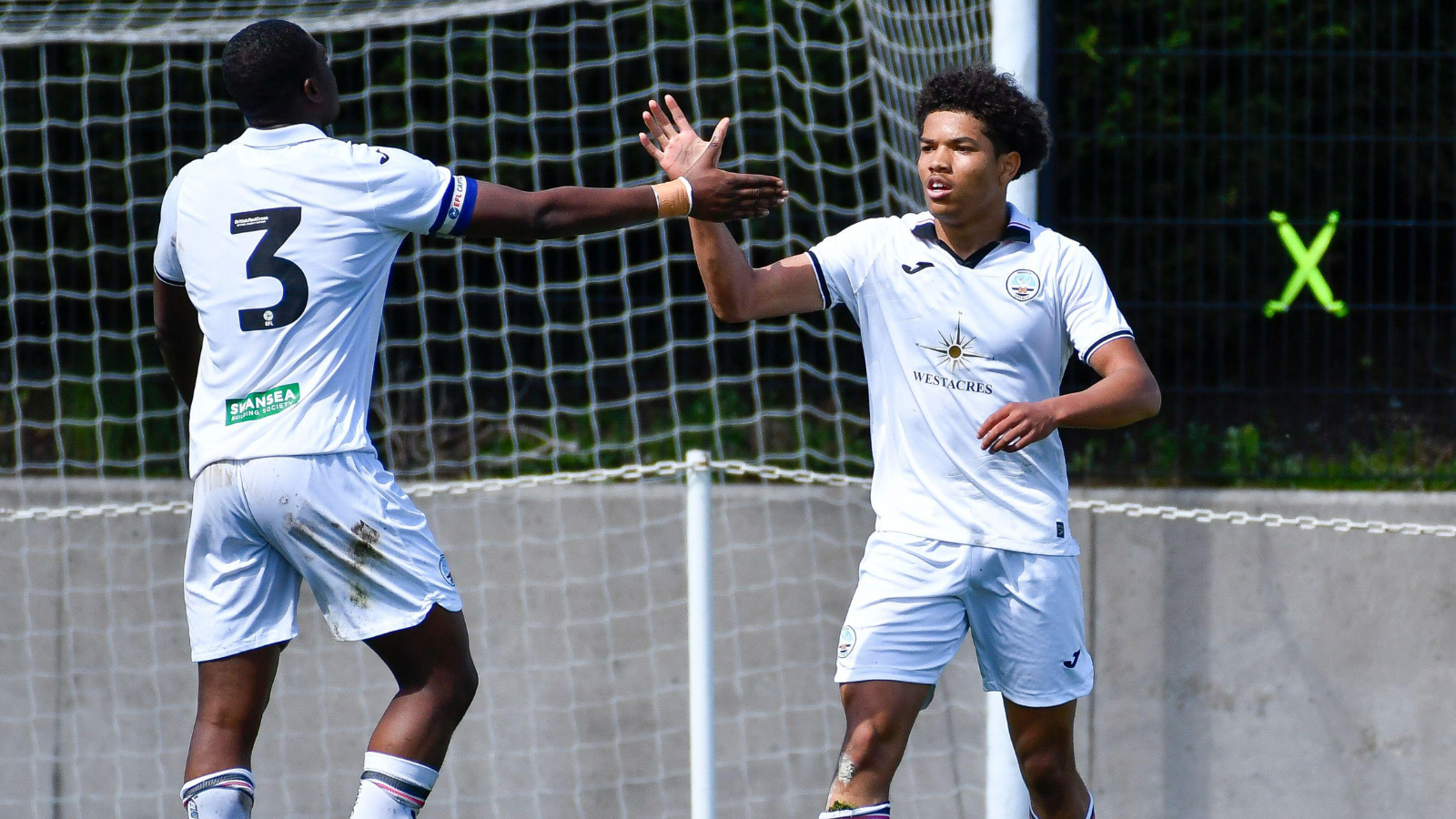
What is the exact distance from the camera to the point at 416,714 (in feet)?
10.0

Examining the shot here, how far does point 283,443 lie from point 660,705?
2.49 meters

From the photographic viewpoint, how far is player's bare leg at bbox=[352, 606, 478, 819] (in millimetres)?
3014

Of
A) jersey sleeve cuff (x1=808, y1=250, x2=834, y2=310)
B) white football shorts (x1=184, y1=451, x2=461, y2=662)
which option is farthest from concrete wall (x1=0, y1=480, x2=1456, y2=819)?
white football shorts (x1=184, y1=451, x2=461, y2=662)

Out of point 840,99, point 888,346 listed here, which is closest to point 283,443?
point 888,346

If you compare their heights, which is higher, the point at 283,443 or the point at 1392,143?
the point at 1392,143

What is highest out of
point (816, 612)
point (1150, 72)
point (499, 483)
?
point (1150, 72)

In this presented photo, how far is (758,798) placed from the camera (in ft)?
17.0

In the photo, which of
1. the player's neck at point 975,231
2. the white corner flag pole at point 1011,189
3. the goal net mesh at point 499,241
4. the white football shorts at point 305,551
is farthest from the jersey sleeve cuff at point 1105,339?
the goal net mesh at point 499,241

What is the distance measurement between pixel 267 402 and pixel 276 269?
288mm

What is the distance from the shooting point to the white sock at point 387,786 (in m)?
3.00

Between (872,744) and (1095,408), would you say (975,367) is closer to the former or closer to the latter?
(1095,408)

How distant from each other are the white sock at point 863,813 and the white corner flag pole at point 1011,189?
3.69ft

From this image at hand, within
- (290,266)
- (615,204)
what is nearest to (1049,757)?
(615,204)

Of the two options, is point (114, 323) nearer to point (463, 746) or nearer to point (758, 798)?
point (463, 746)
